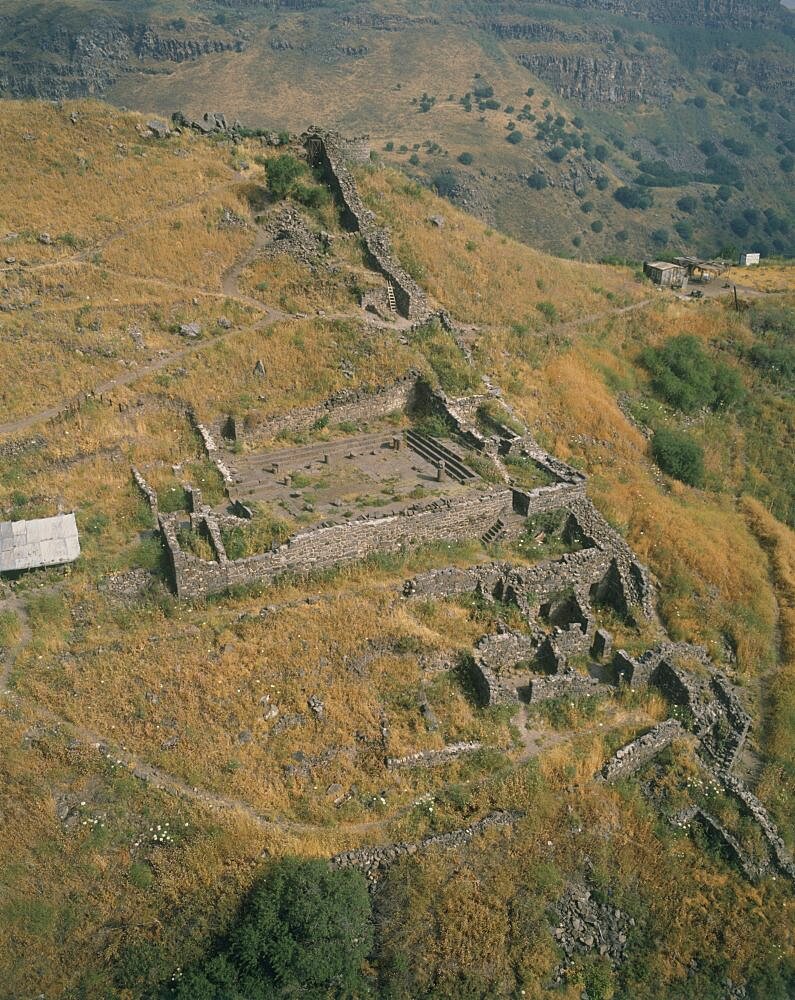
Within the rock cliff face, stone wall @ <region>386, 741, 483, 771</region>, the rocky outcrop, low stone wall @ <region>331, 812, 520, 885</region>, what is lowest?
the rock cliff face

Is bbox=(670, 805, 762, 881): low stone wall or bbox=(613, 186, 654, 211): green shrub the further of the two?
bbox=(613, 186, 654, 211): green shrub

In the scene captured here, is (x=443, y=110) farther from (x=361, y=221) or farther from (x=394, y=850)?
(x=394, y=850)

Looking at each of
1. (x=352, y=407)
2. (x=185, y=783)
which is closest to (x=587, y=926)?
(x=185, y=783)

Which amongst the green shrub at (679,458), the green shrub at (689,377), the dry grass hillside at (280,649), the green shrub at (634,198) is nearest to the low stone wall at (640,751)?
the dry grass hillside at (280,649)

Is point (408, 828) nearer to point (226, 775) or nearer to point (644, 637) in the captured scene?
point (226, 775)

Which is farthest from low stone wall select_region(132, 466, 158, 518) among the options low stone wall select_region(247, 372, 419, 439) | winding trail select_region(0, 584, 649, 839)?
winding trail select_region(0, 584, 649, 839)

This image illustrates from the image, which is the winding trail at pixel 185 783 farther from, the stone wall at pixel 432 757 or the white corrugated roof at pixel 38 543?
the white corrugated roof at pixel 38 543

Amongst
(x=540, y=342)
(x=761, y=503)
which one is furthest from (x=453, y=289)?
(x=761, y=503)

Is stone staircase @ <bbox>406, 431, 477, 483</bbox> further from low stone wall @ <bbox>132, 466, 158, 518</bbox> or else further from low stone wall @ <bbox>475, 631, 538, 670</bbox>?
low stone wall @ <bbox>132, 466, 158, 518</bbox>
